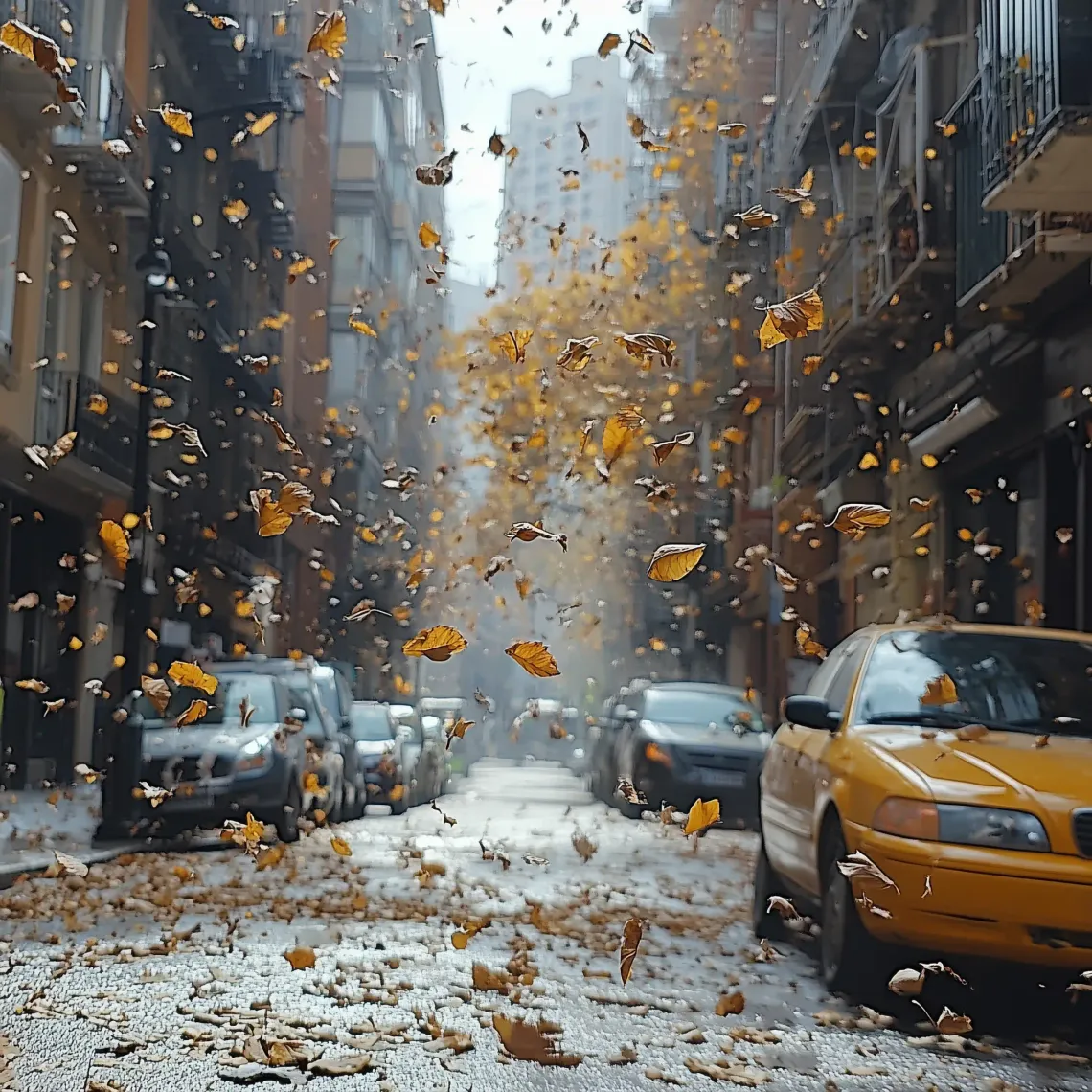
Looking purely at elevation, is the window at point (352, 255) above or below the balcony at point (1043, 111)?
above

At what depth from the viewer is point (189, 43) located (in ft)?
87.7

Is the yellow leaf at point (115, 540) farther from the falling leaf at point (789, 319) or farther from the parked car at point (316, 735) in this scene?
the falling leaf at point (789, 319)

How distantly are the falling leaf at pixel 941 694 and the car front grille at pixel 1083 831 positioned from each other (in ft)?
4.34

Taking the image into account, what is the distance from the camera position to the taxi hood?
21.9 feet

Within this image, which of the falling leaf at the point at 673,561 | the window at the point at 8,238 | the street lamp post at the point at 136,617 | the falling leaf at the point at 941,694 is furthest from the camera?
the window at the point at 8,238

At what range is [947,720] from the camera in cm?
773

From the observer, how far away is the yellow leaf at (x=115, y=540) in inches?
826

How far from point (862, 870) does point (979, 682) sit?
1.48 meters

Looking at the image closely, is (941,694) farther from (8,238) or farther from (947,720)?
(8,238)

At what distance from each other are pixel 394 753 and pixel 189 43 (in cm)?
1134

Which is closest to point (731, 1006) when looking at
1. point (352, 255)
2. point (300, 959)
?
point (300, 959)

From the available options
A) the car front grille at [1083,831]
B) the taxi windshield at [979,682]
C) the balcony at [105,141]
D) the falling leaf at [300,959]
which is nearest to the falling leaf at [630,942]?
the falling leaf at [300,959]

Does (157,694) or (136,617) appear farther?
(157,694)

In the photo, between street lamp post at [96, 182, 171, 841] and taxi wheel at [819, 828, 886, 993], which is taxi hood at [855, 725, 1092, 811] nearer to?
taxi wheel at [819, 828, 886, 993]
